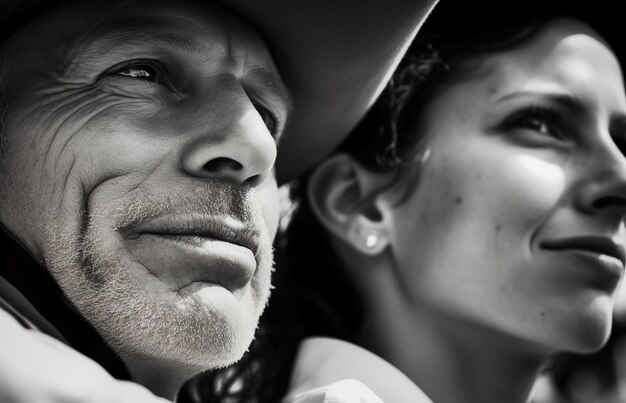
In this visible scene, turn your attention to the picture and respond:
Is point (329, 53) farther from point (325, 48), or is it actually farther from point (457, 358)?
point (457, 358)

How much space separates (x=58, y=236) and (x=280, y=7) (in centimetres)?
62

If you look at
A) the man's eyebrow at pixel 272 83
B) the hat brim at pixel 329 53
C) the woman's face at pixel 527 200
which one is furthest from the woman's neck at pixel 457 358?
the man's eyebrow at pixel 272 83

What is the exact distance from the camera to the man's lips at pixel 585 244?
1.93 m

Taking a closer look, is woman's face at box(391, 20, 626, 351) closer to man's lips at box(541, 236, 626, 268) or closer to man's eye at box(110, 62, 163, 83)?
man's lips at box(541, 236, 626, 268)

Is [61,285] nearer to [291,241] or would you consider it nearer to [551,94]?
[291,241]

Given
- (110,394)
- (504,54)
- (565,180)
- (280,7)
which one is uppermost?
→ (280,7)

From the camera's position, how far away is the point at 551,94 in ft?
6.81

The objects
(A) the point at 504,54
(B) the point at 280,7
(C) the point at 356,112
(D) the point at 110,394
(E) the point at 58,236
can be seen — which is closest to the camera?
(D) the point at 110,394

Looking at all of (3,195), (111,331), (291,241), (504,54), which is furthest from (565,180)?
(3,195)

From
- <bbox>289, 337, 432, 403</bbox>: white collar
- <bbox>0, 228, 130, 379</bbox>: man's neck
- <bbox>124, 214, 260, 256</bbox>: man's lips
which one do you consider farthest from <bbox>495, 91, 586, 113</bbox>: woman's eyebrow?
<bbox>0, 228, 130, 379</bbox>: man's neck

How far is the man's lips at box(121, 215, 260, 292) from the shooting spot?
1.46m

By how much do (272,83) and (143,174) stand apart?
0.41m

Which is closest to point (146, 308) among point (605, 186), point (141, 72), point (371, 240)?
point (141, 72)

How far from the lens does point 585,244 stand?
1.94m
